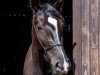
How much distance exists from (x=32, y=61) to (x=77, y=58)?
520mm

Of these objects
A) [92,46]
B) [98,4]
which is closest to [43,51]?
[92,46]

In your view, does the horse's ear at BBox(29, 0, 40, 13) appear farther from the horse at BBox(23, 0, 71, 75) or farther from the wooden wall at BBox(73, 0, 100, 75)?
the wooden wall at BBox(73, 0, 100, 75)

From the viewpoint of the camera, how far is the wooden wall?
3.74 metres

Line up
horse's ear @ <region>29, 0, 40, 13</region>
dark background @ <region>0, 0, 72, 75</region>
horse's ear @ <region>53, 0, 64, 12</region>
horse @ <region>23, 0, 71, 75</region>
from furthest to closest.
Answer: dark background @ <region>0, 0, 72, 75</region>, horse's ear @ <region>53, 0, 64, 12</region>, horse's ear @ <region>29, 0, 40, 13</region>, horse @ <region>23, 0, 71, 75</region>

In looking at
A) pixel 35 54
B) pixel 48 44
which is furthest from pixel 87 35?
pixel 35 54

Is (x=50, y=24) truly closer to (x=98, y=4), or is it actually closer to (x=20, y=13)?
(x=98, y=4)

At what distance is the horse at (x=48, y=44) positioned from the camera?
11.1 ft

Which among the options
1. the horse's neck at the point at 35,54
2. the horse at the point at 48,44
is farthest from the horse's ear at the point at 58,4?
the horse's neck at the point at 35,54

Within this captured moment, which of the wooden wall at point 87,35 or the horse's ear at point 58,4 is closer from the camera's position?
the wooden wall at point 87,35

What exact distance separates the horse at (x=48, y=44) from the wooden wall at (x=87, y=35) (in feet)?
0.80

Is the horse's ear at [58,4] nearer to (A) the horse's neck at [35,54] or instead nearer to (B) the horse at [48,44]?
(B) the horse at [48,44]

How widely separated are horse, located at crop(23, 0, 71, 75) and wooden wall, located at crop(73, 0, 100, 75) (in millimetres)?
242

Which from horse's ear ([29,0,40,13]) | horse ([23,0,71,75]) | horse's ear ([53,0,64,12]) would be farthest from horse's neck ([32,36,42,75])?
horse's ear ([53,0,64,12])

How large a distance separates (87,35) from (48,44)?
0.50 meters
